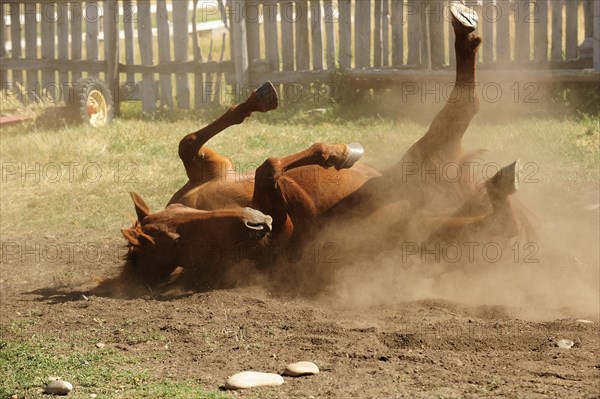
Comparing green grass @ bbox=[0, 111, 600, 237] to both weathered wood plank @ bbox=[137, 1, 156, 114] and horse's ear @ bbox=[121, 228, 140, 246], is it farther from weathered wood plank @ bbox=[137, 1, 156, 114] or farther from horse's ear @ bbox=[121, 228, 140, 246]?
horse's ear @ bbox=[121, 228, 140, 246]

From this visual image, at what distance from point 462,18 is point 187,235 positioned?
89.5 inches

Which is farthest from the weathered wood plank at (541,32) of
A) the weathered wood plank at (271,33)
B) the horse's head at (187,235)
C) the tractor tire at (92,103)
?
the horse's head at (187,235)

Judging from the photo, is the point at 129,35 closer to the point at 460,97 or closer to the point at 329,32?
the point at 329,32

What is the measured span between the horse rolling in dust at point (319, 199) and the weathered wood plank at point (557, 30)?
6489 mm

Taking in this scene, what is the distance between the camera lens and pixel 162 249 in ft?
19.1

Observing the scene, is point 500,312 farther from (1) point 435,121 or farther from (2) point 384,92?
(2) point 384,92

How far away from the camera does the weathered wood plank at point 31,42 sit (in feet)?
48.8

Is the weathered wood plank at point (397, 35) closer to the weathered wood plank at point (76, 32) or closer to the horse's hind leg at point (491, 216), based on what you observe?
the weathered wood plank at point (76, 32)

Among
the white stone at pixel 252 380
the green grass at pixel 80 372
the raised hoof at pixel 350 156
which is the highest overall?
the raised hoof at pixel 350 156

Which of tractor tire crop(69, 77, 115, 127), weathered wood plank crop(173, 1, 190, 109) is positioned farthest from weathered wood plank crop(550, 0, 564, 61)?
tractor tire crop(69, 77, 115, 127)

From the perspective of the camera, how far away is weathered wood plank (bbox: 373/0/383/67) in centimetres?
1298

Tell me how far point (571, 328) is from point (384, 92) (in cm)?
837

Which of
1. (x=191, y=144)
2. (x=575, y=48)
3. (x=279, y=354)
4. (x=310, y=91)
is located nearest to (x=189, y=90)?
(x=310, y=91)

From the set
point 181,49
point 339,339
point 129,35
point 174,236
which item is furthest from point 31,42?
point 339,339
